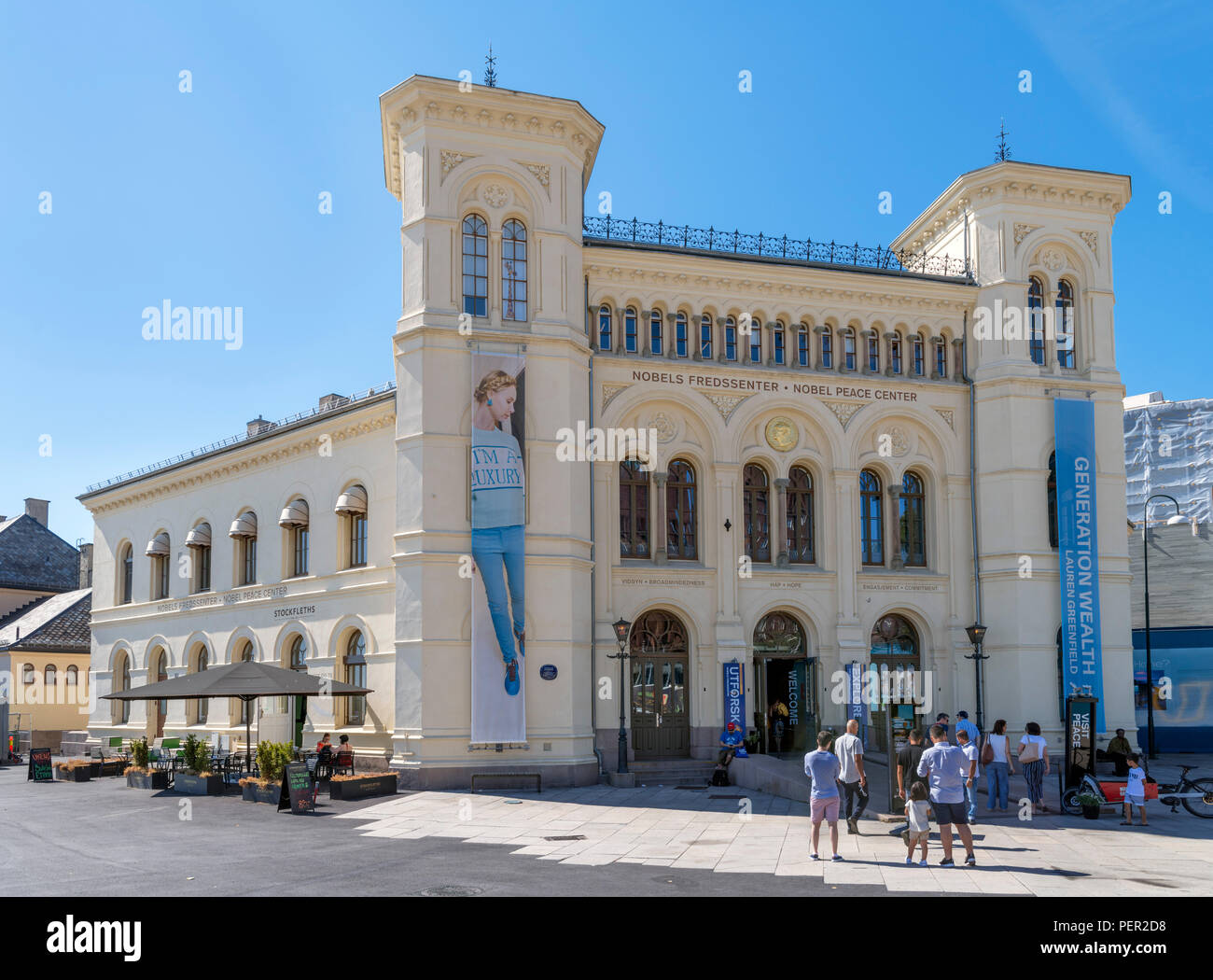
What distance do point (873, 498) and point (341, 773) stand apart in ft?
50.5

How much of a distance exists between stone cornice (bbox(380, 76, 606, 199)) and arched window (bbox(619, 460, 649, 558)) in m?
7.56

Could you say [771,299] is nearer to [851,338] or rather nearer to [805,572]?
[851,338]

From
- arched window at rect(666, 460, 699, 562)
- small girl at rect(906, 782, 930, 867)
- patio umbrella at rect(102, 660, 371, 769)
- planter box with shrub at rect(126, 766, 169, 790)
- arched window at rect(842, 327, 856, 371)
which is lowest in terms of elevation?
planter box with shrub at rect(126, 766, 169, 790)

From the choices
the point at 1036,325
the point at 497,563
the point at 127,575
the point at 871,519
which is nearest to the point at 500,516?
the point at 497,563

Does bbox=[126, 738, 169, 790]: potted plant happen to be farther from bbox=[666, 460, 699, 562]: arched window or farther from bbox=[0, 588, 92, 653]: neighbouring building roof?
bbox=[0, 588, 92, 653]: neighbouring building roof

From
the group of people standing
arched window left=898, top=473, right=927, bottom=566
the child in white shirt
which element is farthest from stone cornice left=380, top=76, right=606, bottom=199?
the child in white shirt

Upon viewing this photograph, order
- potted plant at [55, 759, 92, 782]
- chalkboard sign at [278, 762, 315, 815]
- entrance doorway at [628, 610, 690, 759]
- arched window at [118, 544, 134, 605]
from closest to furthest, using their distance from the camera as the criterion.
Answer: chalkboard sign at [278, 762, 315, 815] → entrance doorway at [628, 610, 690, 759] → potted plant at [55, 759, 92, 782] → arched window at [118, 544, 134, 605]

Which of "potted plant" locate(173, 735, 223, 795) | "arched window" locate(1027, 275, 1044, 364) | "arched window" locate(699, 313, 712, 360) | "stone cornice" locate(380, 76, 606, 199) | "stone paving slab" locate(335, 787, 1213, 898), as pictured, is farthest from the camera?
"arched window" locate(1027, 275, 1044, 364)

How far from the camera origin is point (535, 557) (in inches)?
992

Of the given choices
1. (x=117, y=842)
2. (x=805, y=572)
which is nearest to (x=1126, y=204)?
(x=805, y=572)

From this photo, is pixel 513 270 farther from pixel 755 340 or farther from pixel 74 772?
pixel 74 772

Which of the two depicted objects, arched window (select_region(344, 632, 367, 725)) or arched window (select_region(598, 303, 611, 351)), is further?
arched window (select_region(344, 632, 367, 725))

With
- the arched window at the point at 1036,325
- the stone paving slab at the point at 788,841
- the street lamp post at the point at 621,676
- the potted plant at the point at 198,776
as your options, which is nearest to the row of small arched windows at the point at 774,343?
the arched window at the point at 1036,325

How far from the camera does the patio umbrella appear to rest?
2270cm
